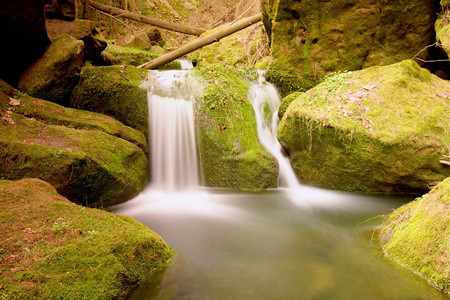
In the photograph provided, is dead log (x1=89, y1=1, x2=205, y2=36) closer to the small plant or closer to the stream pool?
the stream pool

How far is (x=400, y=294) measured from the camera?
274cm

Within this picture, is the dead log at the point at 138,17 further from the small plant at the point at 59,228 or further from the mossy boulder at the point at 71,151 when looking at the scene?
the small plant at the point at 59,228

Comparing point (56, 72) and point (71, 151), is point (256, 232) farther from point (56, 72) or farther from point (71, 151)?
point (56, 72)

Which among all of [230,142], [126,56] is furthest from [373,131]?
[126,56]

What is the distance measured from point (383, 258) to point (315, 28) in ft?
21.6

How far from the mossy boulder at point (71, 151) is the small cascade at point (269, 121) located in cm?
301

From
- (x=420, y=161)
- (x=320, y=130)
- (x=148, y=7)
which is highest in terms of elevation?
(x=148, y=7)

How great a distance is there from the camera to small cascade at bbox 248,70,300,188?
22.1 feet

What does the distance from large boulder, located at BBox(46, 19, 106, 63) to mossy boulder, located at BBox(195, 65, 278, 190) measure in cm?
Answer: 395

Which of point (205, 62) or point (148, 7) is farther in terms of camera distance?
point (148, 7)

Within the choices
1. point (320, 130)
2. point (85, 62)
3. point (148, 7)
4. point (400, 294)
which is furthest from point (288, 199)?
point (148, 7)

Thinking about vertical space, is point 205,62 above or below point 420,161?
above

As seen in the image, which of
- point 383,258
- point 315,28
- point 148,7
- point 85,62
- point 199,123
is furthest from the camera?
point 148,7

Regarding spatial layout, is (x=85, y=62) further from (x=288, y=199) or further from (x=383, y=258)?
(x=383, y=258)
